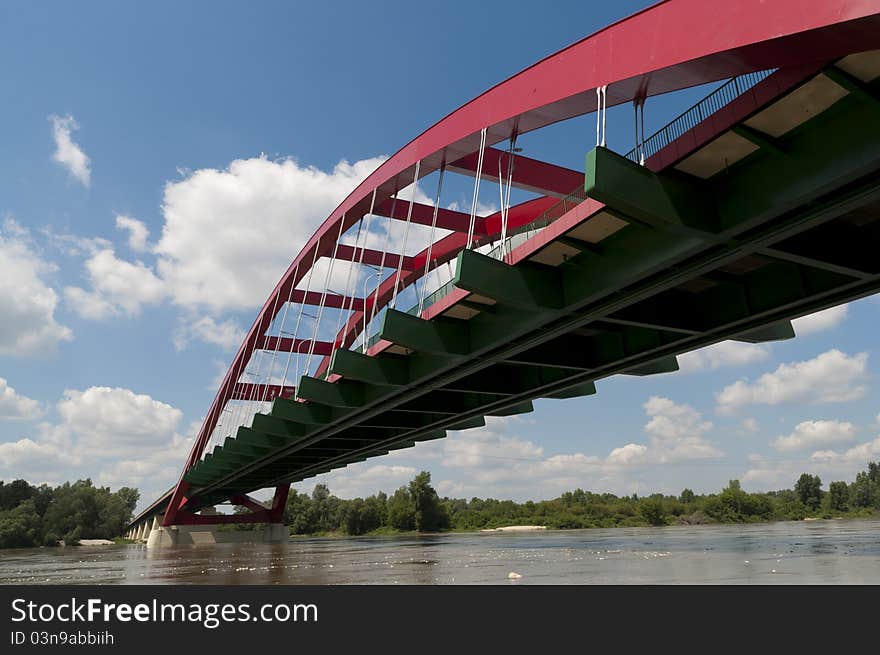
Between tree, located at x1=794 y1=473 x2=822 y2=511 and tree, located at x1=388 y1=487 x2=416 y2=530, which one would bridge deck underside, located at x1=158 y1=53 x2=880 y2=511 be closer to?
tree, located at x1=388 y1=487 x2=416 y2=530

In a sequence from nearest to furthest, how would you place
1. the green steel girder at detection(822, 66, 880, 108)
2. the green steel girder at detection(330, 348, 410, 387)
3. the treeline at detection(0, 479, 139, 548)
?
the green steel girder at detection(822, 66, 880, 108), the green steel girder at detection(330, 348, 410, 387), the treeline at detection(0, 479, 139, 548)

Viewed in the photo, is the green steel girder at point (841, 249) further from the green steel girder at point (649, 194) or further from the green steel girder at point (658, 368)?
the green steel girder at point (658, 368)

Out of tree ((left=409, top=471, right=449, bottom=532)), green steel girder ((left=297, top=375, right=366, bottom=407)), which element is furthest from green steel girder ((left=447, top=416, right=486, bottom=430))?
tree ((left=409, top=471, right=449, bottom=532))

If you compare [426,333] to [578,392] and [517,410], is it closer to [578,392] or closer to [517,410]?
[578,392]

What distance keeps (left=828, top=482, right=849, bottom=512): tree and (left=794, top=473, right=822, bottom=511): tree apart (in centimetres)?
273

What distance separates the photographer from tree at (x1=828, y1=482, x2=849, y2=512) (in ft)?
349

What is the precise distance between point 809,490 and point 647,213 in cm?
12357

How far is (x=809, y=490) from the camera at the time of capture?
113000 mm

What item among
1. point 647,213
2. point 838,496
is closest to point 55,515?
point 647,213

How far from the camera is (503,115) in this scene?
14.5 meters

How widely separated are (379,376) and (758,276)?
432 inches

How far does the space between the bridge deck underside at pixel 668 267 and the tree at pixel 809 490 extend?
10763cm

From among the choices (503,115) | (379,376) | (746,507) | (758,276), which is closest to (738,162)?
(758,276)

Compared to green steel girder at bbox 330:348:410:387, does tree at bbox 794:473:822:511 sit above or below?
below
